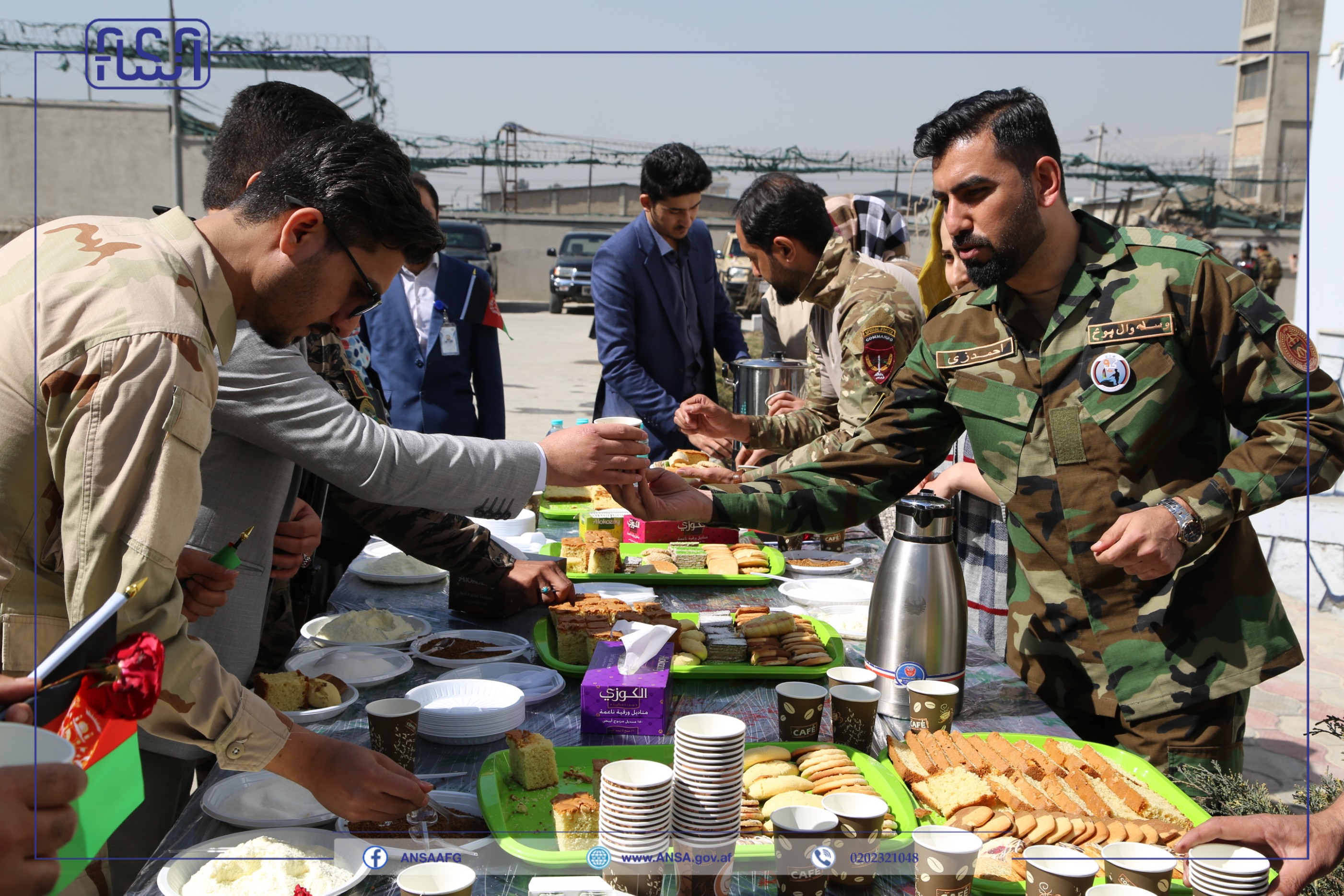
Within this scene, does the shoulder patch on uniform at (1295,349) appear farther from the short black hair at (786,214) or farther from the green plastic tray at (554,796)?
the short black hair at (786,214)

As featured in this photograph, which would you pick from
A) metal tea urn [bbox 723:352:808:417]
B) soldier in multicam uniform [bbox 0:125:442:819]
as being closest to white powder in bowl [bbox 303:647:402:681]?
soldier in multicam uniform [bbox 0:125:442:819]

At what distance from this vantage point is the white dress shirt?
470 cm

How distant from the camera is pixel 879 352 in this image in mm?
3447

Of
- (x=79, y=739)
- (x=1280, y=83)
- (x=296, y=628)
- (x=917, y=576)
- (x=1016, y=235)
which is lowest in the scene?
(x=296, y=628)

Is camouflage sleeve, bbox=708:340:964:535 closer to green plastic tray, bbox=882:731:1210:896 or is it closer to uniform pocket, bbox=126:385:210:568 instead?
green plastic tray, bbox=882:731:1210:896

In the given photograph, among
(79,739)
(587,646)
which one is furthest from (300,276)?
(587,646)

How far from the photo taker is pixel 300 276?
156cm

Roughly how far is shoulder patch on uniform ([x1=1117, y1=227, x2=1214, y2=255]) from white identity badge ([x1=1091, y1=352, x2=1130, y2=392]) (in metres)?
0.30

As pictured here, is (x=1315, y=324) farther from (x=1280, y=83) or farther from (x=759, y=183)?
(x=1280, y=83)

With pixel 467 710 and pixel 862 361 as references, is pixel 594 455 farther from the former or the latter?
pixel 862 361

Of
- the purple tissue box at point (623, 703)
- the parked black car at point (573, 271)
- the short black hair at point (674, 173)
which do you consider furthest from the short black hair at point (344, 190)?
the parked black car at point (573, 271)

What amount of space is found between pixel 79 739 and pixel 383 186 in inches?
38.4

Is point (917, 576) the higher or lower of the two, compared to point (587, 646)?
higher

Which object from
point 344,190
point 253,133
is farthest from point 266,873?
point 253,133
